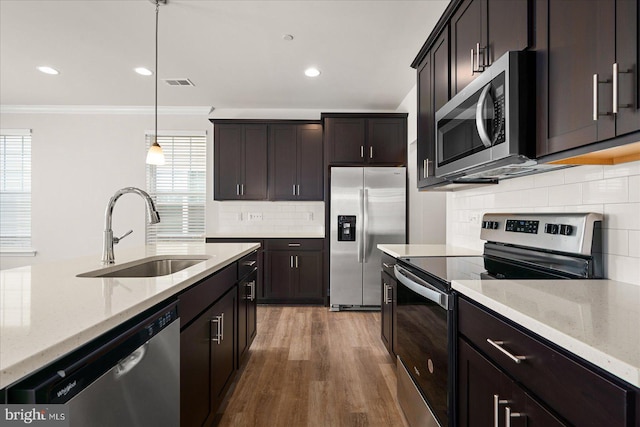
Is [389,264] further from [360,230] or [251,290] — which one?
[360,230]

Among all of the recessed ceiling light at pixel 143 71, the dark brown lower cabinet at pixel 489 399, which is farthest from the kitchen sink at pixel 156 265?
the recessed ceiling light at pixel 143 71

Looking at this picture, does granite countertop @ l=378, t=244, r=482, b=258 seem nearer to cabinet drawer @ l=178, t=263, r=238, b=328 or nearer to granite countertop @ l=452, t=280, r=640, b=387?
granite countertop @ l=452, t=280, r=640, b=387

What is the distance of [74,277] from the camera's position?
1302 mm

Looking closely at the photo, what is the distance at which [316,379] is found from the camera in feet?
7.67

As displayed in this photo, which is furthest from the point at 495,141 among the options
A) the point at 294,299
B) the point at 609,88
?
the point at 294,299

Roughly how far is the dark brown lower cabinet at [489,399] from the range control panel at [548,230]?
24.4 inches

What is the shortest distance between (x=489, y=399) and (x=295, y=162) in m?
3.79

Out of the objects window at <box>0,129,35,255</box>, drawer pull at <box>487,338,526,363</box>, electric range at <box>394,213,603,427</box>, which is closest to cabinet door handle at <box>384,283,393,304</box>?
electric range at <box>394,213,603,427</box>

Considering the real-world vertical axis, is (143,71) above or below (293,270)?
above

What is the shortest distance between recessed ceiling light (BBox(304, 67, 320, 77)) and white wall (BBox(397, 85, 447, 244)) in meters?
1.23

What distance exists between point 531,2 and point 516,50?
168 millimetres

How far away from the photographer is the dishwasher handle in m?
0.87

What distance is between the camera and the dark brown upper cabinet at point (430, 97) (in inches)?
81.2

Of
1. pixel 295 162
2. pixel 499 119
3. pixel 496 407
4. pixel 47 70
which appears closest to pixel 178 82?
pixel 47 70
